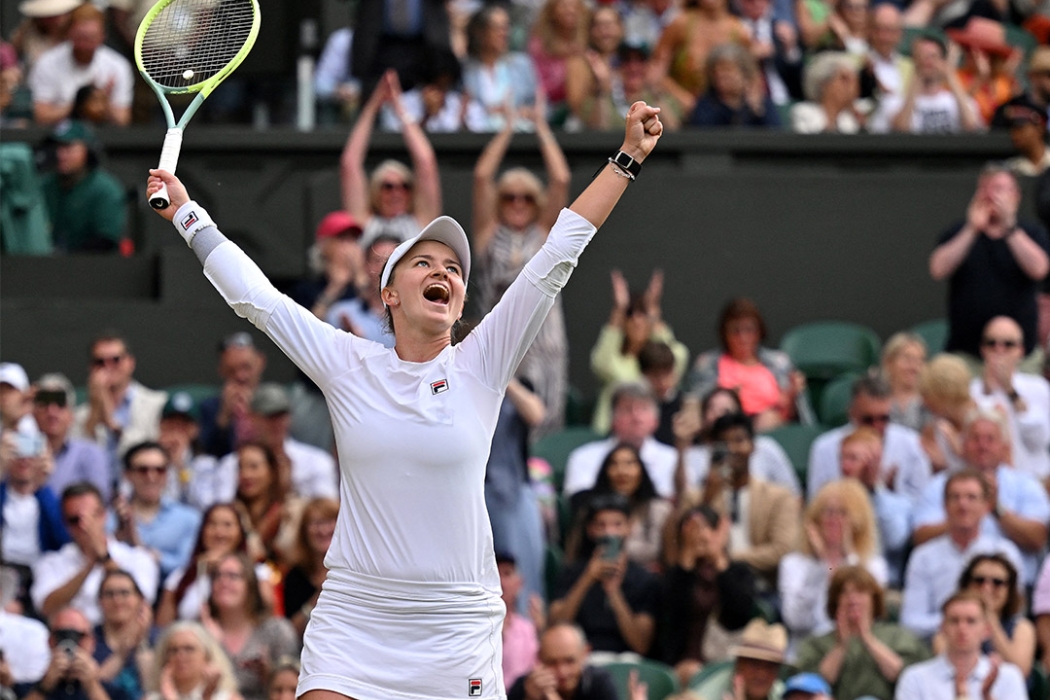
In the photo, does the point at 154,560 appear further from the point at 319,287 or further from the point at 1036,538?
the point at 1036,538

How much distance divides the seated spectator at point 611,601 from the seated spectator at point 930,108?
15.2 ft

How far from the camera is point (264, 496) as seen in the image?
9.66 meters

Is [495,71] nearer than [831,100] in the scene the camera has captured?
Yes

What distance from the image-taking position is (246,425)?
10312 mm

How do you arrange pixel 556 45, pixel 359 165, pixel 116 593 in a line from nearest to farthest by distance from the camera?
1. pixel 116 593
2. pixel 359 165
3. pixel 556 45

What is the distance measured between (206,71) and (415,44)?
273 inches

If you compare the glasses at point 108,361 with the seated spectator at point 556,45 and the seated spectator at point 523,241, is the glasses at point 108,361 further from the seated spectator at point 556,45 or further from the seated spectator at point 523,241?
the seated spectator at point 556,45

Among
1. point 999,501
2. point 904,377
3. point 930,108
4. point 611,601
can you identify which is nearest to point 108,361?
point 611,601

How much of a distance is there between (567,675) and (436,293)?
Answer: 3.74 m

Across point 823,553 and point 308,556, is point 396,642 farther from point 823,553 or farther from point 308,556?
point 823,553

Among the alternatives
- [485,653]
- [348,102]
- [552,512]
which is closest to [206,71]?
Answer: [485,653]

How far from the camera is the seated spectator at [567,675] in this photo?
8.38 m

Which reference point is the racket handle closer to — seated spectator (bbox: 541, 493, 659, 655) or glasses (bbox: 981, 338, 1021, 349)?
seated spectator (bbox: 541, 493, 659, 655)

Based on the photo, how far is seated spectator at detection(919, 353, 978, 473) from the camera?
33.1 ft
